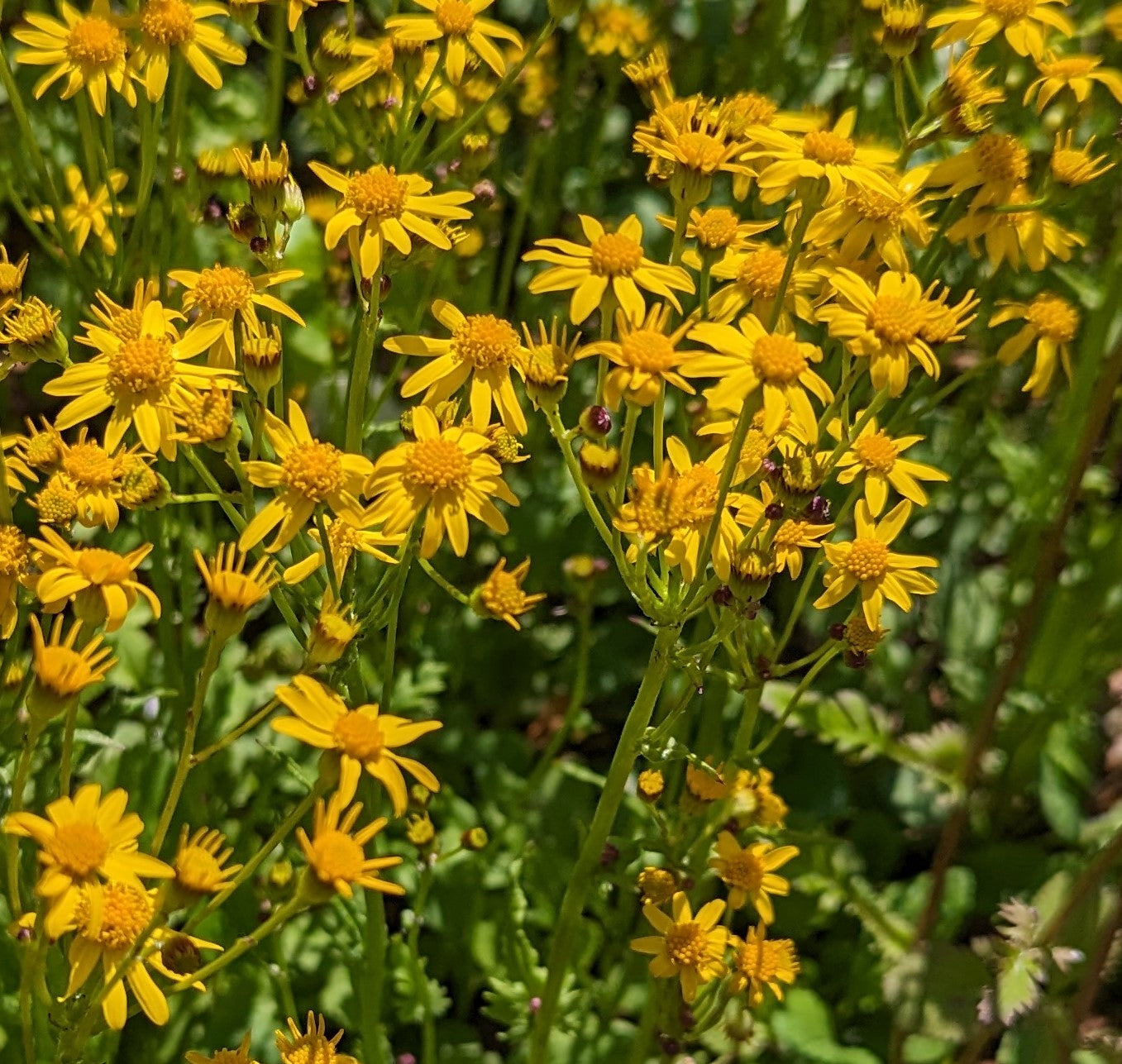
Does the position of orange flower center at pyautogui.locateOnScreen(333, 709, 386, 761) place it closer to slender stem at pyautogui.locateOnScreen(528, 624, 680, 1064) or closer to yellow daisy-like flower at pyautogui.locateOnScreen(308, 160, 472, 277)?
slender stem at pyautogui.locateOnScreen(528, 624, 680, 1064)

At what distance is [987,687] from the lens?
309cm

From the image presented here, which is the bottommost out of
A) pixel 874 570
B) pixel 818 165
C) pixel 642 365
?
pixel 874 570

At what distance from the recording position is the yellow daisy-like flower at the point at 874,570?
6.32 feet

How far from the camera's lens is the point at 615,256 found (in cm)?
180

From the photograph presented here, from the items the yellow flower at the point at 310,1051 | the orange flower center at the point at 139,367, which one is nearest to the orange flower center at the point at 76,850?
the yellow flower at the point at 310,1051

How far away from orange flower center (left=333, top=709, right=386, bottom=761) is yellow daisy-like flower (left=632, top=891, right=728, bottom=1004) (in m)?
0.67

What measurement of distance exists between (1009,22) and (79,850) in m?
1.95

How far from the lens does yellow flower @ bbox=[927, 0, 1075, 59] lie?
6.64ft

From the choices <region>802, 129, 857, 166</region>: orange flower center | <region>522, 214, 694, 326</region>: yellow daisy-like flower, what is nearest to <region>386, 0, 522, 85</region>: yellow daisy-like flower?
<region>522, 214, 694, 326</region>: yellow daisy-like flower

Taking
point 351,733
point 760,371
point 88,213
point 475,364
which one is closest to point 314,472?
point 475,364

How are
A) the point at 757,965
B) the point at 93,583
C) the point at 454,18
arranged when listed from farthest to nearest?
the point at 454,18 → the point at 757,965 → the point at 93,583

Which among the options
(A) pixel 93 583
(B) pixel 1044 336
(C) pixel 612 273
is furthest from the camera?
(B) pixel 1044 336

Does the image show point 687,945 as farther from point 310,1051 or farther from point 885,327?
point 885,327

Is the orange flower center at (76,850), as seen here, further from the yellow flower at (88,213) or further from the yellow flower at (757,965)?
the yellow flower at (88,213)
